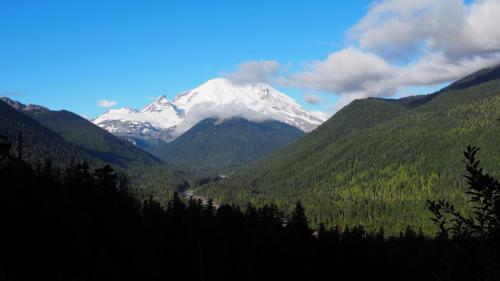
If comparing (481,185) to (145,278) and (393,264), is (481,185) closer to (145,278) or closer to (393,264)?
(145,278)

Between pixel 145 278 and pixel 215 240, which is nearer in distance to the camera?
pixel 145 278

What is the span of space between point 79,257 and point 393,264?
90469 millimetres

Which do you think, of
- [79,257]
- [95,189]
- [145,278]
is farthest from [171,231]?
[79,257]

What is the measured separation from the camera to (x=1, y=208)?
58375 mm

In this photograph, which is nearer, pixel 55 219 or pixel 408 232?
pixel 55 219

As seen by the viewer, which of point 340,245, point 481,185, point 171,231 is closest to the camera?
point 481,185

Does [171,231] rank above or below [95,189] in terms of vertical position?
below

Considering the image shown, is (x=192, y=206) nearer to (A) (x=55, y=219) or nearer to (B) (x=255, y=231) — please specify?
(B) (x=255, y=231)

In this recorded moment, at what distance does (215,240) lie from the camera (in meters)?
96.1

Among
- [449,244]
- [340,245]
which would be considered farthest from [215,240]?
[449,244]

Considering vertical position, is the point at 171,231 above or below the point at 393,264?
above

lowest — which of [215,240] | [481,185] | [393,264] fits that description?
[393,264]

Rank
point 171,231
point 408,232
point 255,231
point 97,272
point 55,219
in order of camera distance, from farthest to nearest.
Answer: point 408,232 → point 255,231 → point 171,231 → point 55,219 → point 97,272

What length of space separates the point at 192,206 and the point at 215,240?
1250 inches
